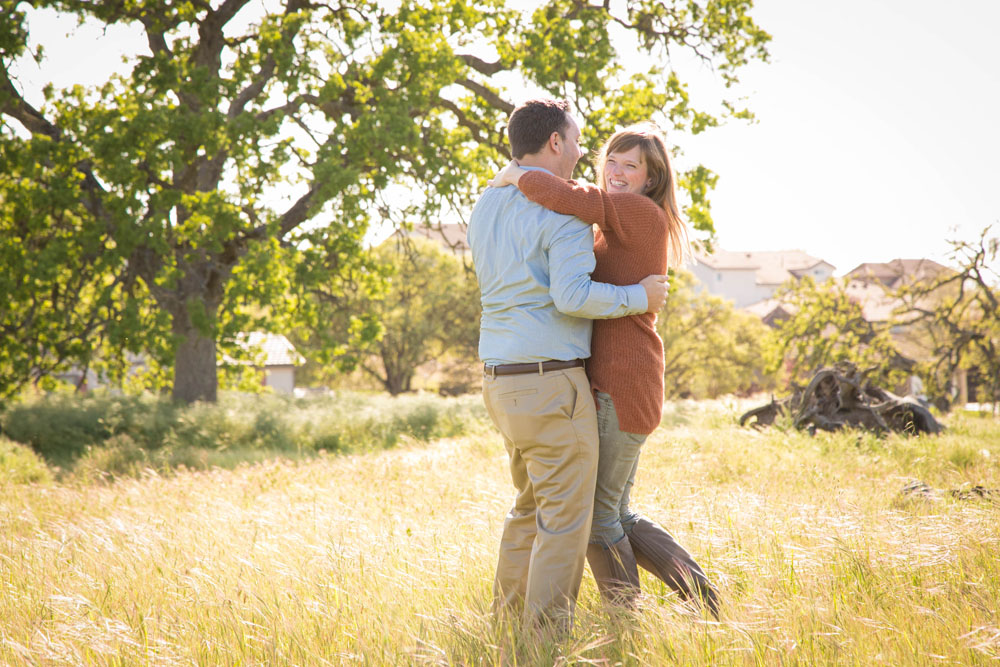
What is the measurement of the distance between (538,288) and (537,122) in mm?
666

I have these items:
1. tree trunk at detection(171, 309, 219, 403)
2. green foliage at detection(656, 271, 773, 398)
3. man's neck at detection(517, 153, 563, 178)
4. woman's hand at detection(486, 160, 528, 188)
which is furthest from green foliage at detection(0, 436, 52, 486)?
green foliage at detection(656, 271, 773, 398)

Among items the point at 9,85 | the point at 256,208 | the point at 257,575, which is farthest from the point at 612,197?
the point at 9,85

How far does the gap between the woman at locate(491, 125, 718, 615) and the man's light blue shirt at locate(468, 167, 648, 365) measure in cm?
8

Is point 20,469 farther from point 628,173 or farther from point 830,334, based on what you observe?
point 830,334

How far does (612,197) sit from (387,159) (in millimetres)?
10105

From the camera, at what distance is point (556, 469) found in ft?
9.55

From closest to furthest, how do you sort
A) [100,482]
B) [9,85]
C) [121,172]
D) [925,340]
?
[100,482] → [121,172] → [9,85] → [925,340]

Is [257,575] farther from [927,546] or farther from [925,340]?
[925,340]

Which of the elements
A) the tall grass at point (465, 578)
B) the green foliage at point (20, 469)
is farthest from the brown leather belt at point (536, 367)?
the green foliage at point (20, 469)

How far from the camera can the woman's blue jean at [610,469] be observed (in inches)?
119

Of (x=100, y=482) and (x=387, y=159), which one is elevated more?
(x=387, y=159)

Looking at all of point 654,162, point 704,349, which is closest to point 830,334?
point 654,162

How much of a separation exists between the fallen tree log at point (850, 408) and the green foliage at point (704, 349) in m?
Result: 28.7

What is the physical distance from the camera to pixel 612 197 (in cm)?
299
